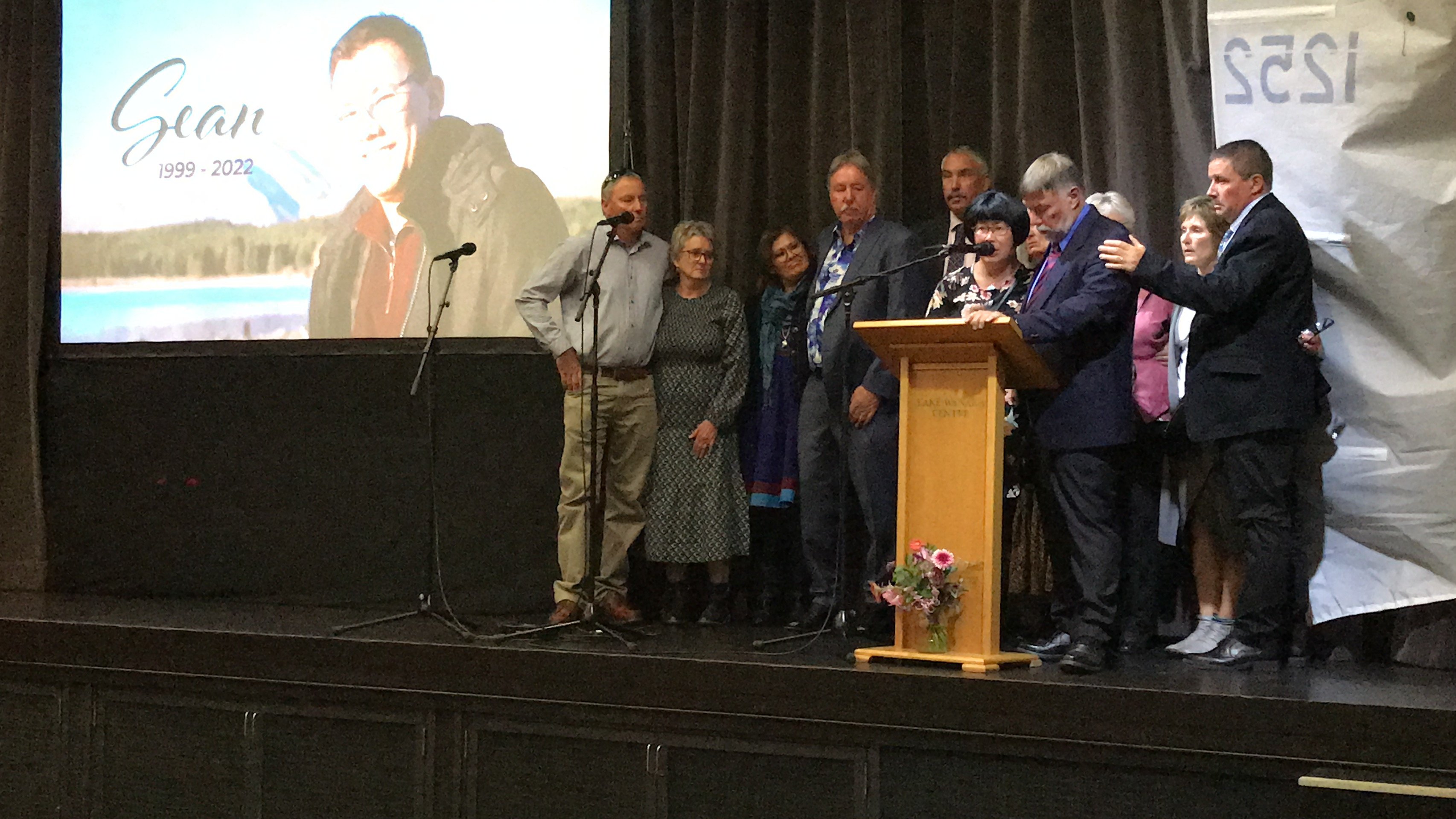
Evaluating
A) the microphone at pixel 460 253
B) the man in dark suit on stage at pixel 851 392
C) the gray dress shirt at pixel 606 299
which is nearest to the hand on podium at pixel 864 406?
the man in dark suit on stage at pixel 851 392

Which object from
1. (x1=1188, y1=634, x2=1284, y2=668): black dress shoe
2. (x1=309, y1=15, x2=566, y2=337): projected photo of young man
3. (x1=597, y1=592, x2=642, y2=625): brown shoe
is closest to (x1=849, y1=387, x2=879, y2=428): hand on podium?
(x1=597, y1=592, x2=642, y2=625): brown shoe

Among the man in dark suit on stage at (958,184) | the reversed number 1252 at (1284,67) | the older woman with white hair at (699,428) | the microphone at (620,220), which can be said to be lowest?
the older woman with white hair at (699,428)

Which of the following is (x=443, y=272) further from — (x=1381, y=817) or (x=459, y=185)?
(x=1381, y=817)

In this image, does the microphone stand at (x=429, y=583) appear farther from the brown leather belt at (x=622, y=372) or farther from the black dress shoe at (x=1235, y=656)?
the black dress shoe at (x=1235, y=656)

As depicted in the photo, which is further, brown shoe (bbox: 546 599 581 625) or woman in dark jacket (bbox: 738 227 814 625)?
woman in dark jacket (bbox: 738 227 814 625)

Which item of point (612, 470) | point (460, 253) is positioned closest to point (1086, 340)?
point (612, 470)

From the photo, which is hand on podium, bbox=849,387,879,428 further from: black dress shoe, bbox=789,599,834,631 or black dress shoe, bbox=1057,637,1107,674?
black dress shoe, bbox=1057,637,1107,674

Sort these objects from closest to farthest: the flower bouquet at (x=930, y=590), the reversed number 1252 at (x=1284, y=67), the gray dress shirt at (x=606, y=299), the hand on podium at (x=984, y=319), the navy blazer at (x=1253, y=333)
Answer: the hand on podium at (x=984, y=319)
the flower bouquet at (x=930, y=590)
the navy blazer at (x=1253, y=333)
the reversed number 1252 at (x=1284, y=67)
the gray dress shirt at (x=606, y=299)

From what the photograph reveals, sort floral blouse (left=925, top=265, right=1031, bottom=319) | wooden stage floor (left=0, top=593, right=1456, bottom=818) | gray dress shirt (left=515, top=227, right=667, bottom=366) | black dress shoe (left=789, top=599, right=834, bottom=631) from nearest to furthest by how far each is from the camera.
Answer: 1. wooden stage floor (left=0, top=593, right=1456, bottom=818)
2. floral blouse (left=925, top=265, right=1031, bottom=319)
3. black dress shoe (left=789, top=599, right=834, bottom=631)
4. gray dress shirt (left=515, top=227, right=667, bottom=366)

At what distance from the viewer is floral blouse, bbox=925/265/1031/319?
3.76m

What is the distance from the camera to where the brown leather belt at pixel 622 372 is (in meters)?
4.52

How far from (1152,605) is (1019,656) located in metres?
0.61

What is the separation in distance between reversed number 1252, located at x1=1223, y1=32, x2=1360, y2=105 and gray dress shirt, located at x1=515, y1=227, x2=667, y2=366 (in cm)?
189

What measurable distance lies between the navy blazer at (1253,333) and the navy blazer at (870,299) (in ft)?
2.82
